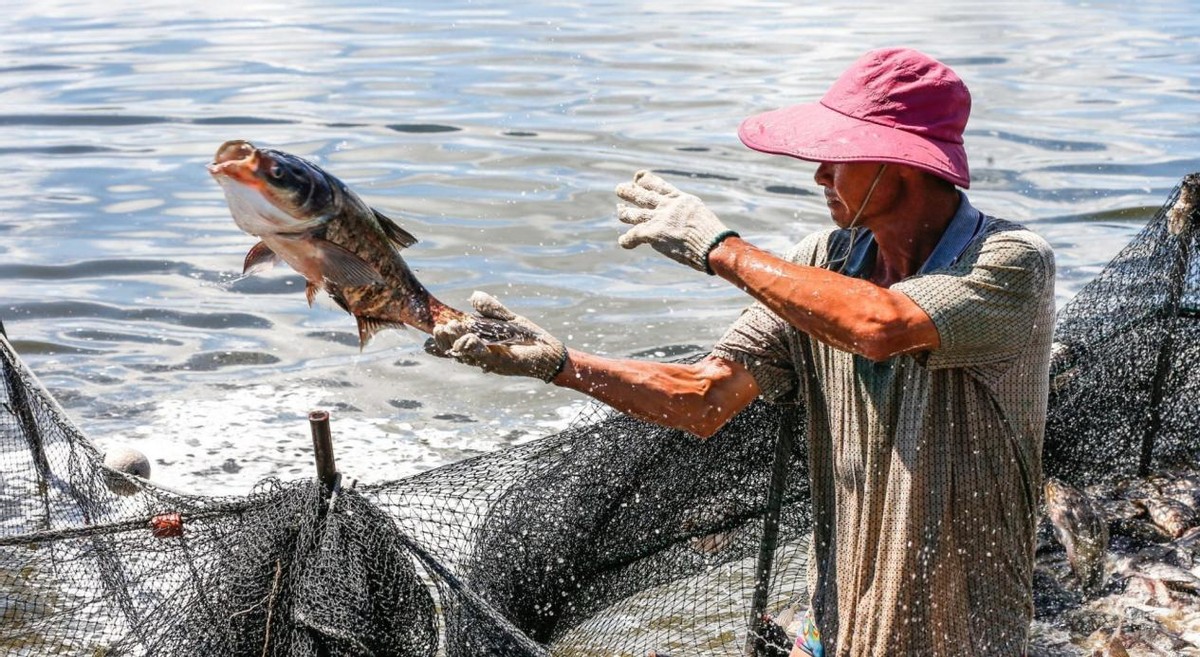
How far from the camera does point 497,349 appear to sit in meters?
3.21

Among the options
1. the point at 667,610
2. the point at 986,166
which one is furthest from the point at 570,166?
the point at 667,610

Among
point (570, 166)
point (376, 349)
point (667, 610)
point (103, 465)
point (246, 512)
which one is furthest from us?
point (570, 166)

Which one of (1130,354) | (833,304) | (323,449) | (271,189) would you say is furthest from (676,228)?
(1130,354)

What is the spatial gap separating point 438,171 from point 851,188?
11262mm

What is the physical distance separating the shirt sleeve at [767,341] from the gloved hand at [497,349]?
523mm

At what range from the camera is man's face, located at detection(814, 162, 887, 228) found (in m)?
3.15

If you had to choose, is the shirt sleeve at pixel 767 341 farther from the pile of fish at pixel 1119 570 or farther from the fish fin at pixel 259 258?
the pile of fish at pixel 1119 570

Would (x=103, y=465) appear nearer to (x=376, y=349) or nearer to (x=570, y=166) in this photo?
(x=376, y=349)

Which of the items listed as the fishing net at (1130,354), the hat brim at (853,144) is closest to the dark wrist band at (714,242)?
the hat brim at (853,144)

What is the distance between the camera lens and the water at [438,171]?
8383 millimetres

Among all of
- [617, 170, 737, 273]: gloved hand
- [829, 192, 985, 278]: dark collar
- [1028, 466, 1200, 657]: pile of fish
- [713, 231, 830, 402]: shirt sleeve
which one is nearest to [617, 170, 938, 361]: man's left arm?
[617, 170, 737, 273]: gloved hand

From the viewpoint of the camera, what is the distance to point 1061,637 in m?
4.75

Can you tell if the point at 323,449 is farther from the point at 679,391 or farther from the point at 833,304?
the point at 833,304

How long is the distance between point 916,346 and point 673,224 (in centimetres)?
66
